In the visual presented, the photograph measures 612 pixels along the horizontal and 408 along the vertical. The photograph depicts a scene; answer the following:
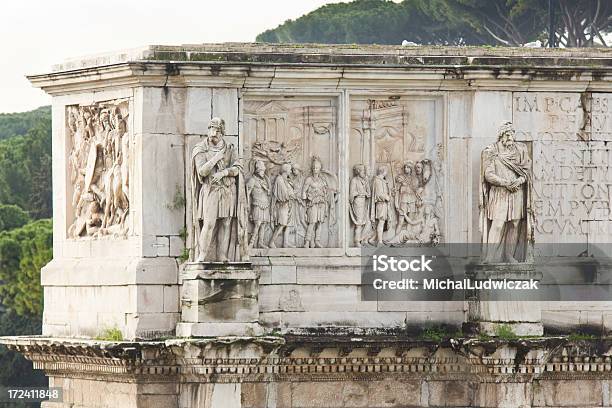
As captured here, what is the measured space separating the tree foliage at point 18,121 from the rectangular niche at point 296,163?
61.6 metres

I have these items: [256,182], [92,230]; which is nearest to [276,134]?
[256,182]

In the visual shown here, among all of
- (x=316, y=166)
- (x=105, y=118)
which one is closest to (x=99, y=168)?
(x=105, y=118)

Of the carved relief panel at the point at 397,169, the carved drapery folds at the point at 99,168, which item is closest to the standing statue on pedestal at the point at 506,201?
the carved relief panel at the point at 397,169

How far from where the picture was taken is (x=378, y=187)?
105 feet

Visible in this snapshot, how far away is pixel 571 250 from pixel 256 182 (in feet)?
14.3

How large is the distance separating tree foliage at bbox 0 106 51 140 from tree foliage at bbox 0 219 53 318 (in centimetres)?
2345

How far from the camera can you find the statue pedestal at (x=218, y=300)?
30672 mm

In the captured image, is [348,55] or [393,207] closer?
[348,55]

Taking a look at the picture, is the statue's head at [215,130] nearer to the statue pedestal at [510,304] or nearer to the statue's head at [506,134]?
the statue's head at [506,134]

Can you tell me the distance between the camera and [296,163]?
31.8 metres

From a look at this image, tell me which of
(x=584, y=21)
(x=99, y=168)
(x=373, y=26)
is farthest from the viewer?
(x=373, y=26)

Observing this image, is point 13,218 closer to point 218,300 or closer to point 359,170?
point 359,170

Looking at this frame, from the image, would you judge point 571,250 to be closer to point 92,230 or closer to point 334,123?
point 334,123

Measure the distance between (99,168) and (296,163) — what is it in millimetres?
2670
